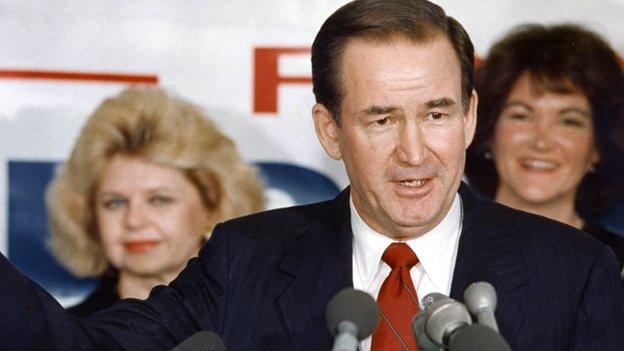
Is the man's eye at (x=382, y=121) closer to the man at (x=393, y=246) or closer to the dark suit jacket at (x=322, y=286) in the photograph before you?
the man at (x=393, y=246)

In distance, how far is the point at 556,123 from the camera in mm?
3637

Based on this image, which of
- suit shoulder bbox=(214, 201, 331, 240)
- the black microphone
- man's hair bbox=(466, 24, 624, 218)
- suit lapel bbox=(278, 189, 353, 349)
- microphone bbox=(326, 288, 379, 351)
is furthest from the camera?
man's hair bbox=(466, 24, 624, 218)

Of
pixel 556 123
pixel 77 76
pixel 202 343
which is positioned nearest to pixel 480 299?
pixel 202 343

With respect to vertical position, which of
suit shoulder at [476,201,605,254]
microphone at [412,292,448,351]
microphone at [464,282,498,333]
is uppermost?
microphone at [464,282,498,333]

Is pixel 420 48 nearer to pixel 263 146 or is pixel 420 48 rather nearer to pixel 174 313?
pixel 174 313

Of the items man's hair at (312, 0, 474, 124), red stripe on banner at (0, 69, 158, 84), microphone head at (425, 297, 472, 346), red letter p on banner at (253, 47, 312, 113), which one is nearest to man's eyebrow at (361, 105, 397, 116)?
man's hair at (312, 0, 474, 124)

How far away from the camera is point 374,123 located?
2465mm

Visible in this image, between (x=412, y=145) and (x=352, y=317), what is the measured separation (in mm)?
740

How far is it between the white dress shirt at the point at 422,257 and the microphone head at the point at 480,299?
741mm

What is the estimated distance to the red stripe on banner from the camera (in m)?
3.64

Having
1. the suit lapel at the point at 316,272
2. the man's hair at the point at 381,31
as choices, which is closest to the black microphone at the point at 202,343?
the suit lapel at the point at 316,272

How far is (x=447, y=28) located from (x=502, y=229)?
18.2 inches

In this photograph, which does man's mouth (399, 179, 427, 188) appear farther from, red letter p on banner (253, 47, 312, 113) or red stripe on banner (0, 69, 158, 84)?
red stripe on banner (0, 69, 158, 84)

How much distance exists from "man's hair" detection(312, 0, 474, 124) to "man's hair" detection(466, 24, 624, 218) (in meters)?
1.10
